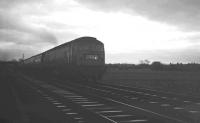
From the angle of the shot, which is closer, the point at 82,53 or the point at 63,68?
the point at 82,53

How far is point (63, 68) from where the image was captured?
3456 centimetres

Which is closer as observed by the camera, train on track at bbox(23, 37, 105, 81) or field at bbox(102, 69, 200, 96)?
field at bbox(102, 69, 200, 96)

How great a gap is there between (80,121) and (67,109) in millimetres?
2992

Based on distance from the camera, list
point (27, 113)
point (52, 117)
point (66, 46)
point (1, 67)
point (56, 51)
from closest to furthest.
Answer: point (52, 117), point (27, 113), point (66, 46), point (56, 51), point (1, 67)

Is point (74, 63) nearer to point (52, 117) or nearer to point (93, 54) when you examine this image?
point (93, 54)

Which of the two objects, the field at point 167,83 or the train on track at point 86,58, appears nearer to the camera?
the field at point 167,83

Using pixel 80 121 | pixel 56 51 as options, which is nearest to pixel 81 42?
pixel 56 51

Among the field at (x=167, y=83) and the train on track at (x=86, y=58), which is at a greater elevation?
the train on track at (x=86, y=58)

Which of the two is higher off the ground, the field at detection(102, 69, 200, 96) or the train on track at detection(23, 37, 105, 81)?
the train on track at detection(23, 37, 105, 81)

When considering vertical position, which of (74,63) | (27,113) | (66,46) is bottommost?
(27,113)

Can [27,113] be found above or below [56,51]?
below

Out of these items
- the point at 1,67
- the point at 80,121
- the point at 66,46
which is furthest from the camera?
the point at 1,67

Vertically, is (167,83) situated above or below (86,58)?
below

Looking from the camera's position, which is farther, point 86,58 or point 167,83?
point 167,83
